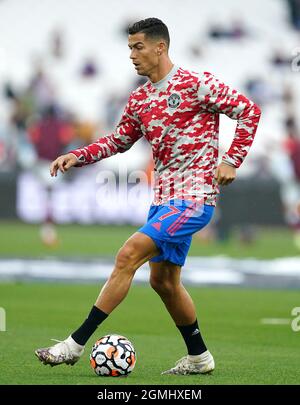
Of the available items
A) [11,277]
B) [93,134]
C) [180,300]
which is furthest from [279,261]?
[180,300]

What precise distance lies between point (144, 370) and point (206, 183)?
4.28 ft

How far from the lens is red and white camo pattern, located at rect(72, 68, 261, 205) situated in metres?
7.46

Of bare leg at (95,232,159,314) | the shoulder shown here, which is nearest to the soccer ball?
bare leg at (95,232,159,314)

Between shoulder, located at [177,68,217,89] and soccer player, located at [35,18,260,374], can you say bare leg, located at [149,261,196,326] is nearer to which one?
soccer player, located at [35,18,260,374]

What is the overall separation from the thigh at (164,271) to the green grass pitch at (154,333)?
0.62 m

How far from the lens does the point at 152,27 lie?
7617mm

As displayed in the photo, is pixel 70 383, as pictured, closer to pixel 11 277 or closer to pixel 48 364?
pixel 48 364

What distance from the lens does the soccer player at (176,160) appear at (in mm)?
7359

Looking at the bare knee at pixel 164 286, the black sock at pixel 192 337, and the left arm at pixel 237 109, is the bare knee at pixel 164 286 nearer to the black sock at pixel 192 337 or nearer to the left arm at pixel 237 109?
the black sock at pixel 192 337

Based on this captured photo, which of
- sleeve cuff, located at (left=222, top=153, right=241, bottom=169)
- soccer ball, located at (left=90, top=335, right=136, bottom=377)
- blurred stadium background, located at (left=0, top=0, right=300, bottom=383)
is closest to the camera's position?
soccer ball, located at (left=90, top=335, right=136, bottom=377)

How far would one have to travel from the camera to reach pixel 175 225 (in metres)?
7.40

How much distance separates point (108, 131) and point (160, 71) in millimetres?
20876

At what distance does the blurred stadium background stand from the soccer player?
26.3ft

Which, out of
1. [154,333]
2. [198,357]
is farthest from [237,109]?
[154,333]
